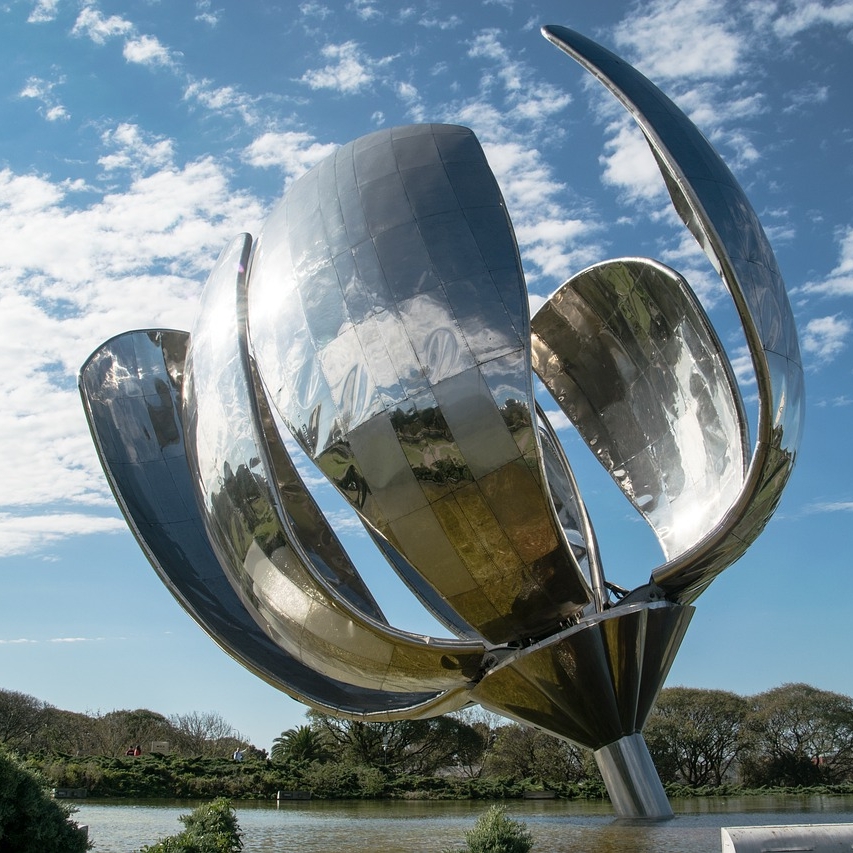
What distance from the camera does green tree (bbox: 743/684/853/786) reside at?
142 ft

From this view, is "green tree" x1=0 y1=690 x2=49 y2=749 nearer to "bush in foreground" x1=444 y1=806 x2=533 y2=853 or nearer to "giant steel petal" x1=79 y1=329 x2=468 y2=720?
"giant steel petal" x1=79 y1=329 x2=468 y2=720

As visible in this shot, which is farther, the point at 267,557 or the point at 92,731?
the point at 92,731

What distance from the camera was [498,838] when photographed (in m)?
7.03

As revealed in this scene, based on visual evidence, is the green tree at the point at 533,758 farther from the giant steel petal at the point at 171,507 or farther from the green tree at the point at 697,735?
the giant steel petal at the point at 171,507

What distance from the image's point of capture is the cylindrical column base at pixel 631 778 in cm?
908

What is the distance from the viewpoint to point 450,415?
834 cm

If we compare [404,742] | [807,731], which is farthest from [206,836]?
[807,731]

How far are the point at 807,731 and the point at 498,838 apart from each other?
43110mm

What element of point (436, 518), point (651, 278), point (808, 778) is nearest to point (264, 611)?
point (436, 518)

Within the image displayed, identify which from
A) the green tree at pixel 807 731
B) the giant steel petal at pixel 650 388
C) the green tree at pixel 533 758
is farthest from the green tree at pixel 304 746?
the giant steel petal at pixel 650 388

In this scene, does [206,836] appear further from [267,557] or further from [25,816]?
[267,557]

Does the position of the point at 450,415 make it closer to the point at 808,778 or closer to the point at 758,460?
the point at 758,460

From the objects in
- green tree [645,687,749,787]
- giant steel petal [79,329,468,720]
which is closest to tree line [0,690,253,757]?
green tree [645,687,749,787]

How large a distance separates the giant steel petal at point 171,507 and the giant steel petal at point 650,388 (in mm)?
3717
